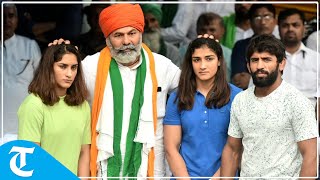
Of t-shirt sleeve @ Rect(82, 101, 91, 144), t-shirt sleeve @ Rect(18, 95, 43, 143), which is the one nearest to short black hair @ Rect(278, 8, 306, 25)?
t-shirt sleeve @ Rect(82, 101, 91, 144)

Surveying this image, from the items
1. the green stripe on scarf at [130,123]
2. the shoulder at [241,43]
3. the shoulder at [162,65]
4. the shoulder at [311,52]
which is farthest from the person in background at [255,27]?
the green stripe on scarf at [130,123]

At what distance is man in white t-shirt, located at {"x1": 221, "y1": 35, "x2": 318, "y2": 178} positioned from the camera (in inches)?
224

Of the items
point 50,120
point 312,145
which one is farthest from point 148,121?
point 312,145

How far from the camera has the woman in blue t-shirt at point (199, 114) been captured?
20.0ft

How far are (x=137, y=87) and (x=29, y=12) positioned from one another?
2.49m

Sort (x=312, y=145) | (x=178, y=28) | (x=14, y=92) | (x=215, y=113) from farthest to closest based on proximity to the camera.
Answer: (x=178, y=28)
(x=14, y=92)
(x=215, y=113)
(x=312, y=145)

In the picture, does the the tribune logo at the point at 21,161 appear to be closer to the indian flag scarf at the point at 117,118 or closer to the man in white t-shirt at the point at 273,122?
the indian flag scarf at the point at 117,118

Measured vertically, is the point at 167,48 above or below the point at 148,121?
above

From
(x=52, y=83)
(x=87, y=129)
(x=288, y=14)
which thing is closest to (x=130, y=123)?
(x=87, y=129)

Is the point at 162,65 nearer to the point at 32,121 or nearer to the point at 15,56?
the point at 32,121

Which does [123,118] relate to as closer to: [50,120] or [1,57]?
[50,120]

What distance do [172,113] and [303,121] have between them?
930 mm

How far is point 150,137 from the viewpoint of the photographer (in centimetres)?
623

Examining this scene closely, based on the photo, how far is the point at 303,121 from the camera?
5.67 m
